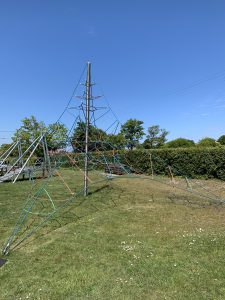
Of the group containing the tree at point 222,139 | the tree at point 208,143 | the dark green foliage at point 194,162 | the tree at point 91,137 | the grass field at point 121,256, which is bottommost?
the grass field at point 121,256

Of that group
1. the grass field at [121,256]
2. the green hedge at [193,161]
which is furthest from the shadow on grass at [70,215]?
the green hedge at [193,161]

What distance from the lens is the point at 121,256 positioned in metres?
5.81

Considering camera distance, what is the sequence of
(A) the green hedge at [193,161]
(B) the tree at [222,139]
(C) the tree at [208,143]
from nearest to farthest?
1. (A) the green hedge at [193,161]
2. (C) the tree at [208,143]
3. (B) the tree at [222,139]

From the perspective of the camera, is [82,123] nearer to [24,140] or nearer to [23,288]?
[23,288]

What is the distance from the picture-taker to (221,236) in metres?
6.86

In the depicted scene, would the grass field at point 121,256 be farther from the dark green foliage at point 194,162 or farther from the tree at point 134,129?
the tree at point 134,129

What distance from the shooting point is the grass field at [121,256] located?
453cm

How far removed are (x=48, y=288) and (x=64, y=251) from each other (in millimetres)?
1555

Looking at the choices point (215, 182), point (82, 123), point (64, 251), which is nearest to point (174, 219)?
point (64, 251)

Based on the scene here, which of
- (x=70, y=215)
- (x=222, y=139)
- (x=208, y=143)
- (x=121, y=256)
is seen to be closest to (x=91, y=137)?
(x=70, y=215)

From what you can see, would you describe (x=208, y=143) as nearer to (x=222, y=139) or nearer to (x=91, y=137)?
(x=222, y=139)

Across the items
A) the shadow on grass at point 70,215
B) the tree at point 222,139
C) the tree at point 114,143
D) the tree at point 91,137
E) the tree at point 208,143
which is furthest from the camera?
the tree at point 222,139

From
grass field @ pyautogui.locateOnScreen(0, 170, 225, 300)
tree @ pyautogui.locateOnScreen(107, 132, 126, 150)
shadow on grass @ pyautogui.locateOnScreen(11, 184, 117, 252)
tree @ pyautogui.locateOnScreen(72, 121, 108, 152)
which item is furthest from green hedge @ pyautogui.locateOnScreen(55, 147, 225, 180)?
grass field @ pyautogui.locateOnScreen(0, 170, 225, 300)

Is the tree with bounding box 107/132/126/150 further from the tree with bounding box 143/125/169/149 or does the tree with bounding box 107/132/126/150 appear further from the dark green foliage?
the tree with bounding box 143/125/169/149
